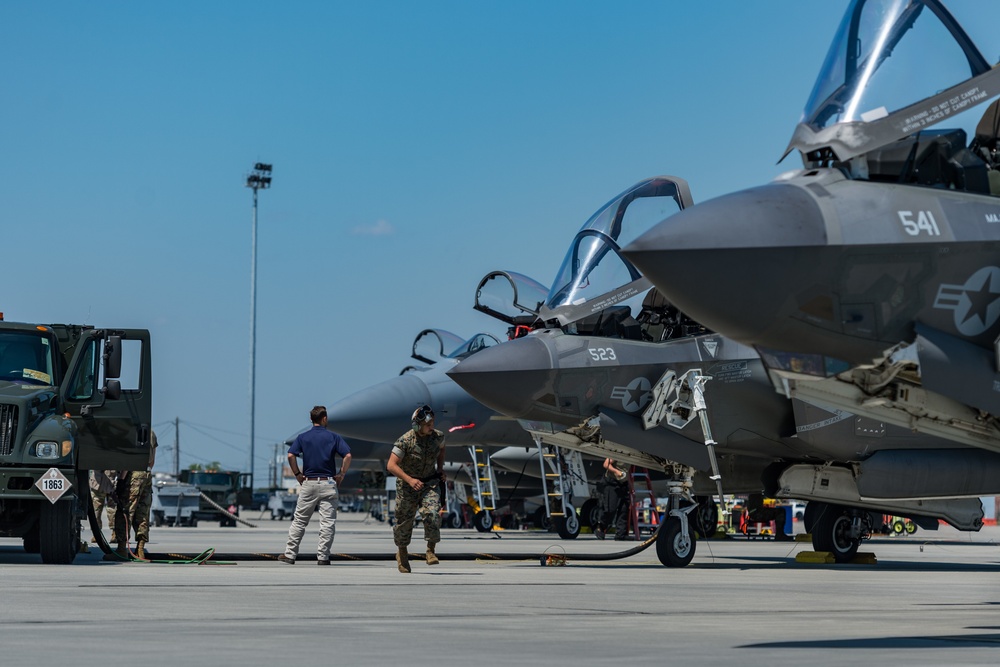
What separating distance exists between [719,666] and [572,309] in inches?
391

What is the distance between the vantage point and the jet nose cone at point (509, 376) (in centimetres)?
1493

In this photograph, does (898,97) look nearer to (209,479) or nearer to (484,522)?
(484,522)

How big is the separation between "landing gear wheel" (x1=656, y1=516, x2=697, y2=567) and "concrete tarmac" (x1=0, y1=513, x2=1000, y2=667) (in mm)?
182

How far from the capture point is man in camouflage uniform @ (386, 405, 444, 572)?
1345 centimetres

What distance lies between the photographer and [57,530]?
1373cm

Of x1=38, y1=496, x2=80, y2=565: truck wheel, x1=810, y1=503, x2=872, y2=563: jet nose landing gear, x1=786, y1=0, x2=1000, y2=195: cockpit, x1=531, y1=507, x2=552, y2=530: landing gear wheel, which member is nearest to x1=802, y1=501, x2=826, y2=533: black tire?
x1=810, y1=503, x2=872, y2=563: jet nose landing gear

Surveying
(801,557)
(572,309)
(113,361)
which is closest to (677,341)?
(572,309)

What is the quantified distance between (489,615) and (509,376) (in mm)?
7015

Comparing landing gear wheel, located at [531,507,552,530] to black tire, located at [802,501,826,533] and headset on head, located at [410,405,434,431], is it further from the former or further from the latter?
headset on head, located at [410,405,434,431]

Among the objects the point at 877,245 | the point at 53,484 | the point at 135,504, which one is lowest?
the point at 135,504

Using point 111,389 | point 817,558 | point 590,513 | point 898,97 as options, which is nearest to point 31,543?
point 111,389

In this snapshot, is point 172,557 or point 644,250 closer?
point 644,250

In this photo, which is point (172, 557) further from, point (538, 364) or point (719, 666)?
point (719, 666)

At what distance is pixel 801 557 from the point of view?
659 inches
